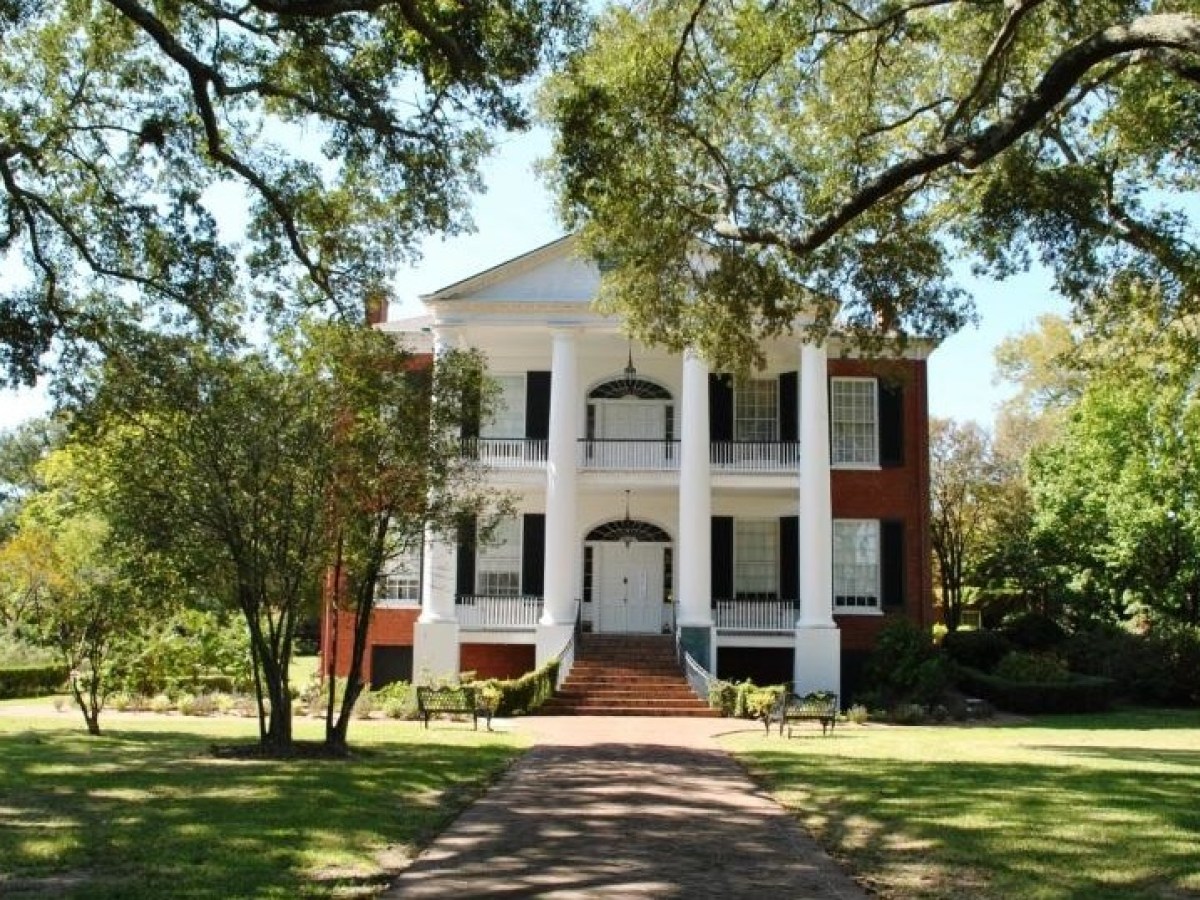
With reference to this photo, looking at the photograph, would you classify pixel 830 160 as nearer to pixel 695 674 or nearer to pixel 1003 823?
pixel 1003 823

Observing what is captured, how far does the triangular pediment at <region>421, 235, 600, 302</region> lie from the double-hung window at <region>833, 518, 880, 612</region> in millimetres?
8289

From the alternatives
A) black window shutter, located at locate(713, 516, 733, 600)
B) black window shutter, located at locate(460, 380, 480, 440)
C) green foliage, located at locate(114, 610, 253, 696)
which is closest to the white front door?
black window shutter, located at locate(713, 516, 733, 600)

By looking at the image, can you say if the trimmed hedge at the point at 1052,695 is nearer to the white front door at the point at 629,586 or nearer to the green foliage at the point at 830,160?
the white front door at the point at 629,586

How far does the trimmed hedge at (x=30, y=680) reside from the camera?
93.7 ft

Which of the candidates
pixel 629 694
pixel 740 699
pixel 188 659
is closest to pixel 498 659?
pixel 629 694

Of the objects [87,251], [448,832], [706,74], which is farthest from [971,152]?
[87,251]

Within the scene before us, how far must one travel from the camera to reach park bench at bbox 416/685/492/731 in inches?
754

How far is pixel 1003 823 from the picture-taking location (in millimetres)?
9734

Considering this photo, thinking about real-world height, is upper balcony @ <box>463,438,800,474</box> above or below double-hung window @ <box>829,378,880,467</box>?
below

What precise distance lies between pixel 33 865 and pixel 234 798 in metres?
2.96

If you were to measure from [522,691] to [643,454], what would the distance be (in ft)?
24.8

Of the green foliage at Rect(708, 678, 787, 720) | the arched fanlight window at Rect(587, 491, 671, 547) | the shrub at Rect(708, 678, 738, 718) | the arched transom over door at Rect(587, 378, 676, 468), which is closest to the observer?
the green foliage at Rect(708, 678, 787, 720)

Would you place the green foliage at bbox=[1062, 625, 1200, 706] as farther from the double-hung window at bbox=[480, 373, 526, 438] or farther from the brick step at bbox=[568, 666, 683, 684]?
the double-hung window at bbox=[480, 373, 526, 438]

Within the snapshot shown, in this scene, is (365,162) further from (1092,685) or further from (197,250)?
(1092,685)
